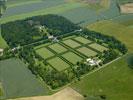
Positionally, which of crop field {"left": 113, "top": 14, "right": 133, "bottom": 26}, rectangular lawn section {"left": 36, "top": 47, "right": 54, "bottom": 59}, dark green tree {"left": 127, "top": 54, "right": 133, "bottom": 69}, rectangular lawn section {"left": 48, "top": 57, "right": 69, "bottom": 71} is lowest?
dark green tree {"left": 127, "top": 54, "right": 133, "bottom": 69}

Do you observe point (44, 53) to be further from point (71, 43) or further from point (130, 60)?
point (130, 60)

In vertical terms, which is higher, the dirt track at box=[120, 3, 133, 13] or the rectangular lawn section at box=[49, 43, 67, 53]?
the dirt track at box=[120, 3, 133, 13]

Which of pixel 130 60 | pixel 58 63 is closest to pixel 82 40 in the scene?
pixel 58 63

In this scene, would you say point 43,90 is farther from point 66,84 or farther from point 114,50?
point 114,50

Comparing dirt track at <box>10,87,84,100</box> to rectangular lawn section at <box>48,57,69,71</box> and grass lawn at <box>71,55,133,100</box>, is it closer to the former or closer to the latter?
grass lawn at <box>71,55,133,100</box>

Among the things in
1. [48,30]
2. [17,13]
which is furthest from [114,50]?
[17,13]

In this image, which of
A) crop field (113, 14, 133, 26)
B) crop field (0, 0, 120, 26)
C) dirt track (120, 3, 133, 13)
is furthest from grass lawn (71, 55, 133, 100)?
dirt track (120, 3, 133, 13)
